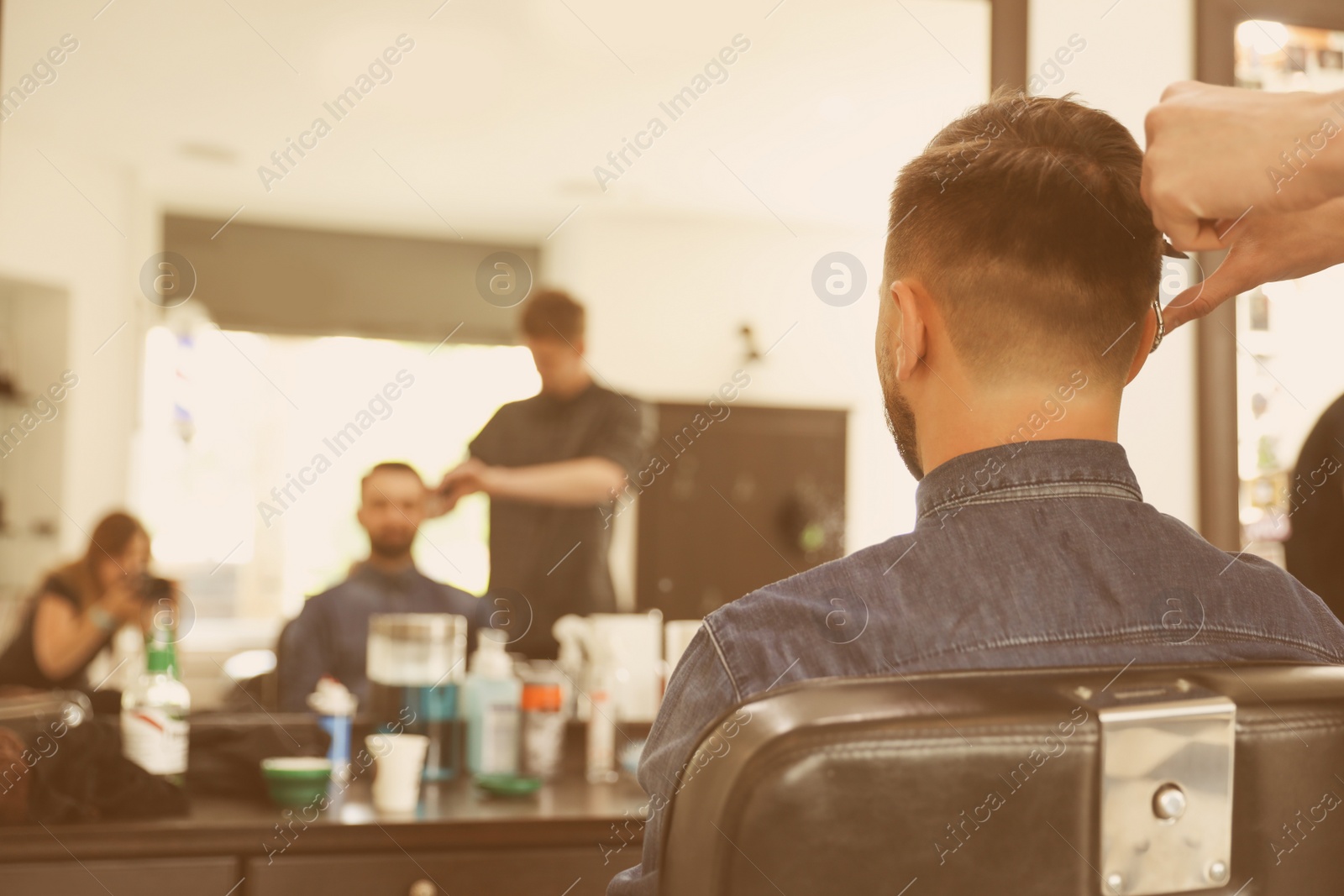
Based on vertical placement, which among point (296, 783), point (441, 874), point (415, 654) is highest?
point (415, 654)

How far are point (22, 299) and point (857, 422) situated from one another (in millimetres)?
2480

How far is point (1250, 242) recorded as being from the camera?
2.73 feet

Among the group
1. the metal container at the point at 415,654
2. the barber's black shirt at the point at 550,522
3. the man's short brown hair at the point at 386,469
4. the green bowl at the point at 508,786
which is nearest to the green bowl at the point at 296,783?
the green bowl at the point at 508,786

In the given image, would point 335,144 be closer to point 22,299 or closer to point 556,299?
point 556,299

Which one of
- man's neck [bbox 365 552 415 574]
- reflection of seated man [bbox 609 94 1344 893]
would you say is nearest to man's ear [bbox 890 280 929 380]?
reflection of seated man [bbox 609 94 1344 893]

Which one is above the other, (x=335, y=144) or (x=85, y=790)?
(x=335, y=144)

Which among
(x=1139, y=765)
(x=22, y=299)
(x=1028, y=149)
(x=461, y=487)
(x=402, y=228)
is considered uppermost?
(x=402, y=228)

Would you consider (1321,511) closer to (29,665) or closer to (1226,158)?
(1226,158)

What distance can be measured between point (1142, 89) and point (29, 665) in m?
2.25

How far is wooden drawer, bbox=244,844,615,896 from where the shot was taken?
1.33 meters

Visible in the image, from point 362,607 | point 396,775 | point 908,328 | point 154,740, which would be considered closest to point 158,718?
point 154,740

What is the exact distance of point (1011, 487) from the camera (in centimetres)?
74

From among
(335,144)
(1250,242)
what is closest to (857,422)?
(335,144)

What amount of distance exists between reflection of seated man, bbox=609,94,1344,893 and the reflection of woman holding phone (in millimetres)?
1685
